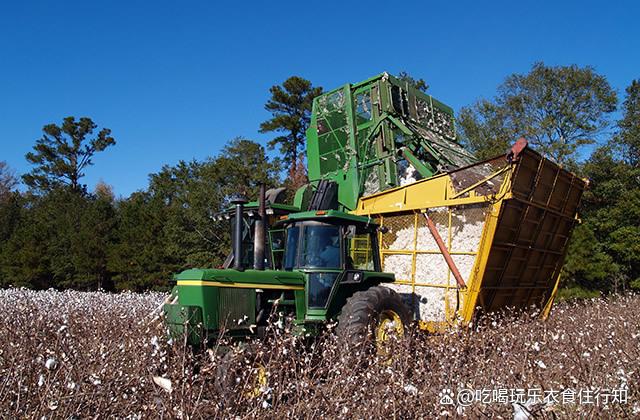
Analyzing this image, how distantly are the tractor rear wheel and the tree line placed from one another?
41.2 feet

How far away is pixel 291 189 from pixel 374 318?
16.8 metres

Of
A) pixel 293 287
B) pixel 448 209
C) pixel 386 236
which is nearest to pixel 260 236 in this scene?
pixel 293 287

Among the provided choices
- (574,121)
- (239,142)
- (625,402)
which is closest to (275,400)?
(625,402)

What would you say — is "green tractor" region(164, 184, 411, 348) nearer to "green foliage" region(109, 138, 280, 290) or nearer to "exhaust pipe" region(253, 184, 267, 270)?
"exhaust pipe" region(253, 184, 267, 270)

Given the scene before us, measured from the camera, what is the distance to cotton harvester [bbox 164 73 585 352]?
5457mm

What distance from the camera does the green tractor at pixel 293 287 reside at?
16.5 ft

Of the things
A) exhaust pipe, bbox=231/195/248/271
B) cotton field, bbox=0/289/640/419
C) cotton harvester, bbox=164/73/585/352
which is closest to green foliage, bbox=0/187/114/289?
cotton harvester, bbox=164/73/585/352

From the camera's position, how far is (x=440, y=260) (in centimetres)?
712

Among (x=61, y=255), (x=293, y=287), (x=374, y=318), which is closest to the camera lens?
(x=293, y=287)

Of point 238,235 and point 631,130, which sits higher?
point 631,130

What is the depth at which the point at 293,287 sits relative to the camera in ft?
18.8

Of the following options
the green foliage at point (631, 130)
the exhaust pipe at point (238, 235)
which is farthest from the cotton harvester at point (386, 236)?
the green foliage at point (631, 130)

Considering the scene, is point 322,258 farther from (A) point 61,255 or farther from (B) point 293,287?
(A) point 61,255

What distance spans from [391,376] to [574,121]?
24083mm
